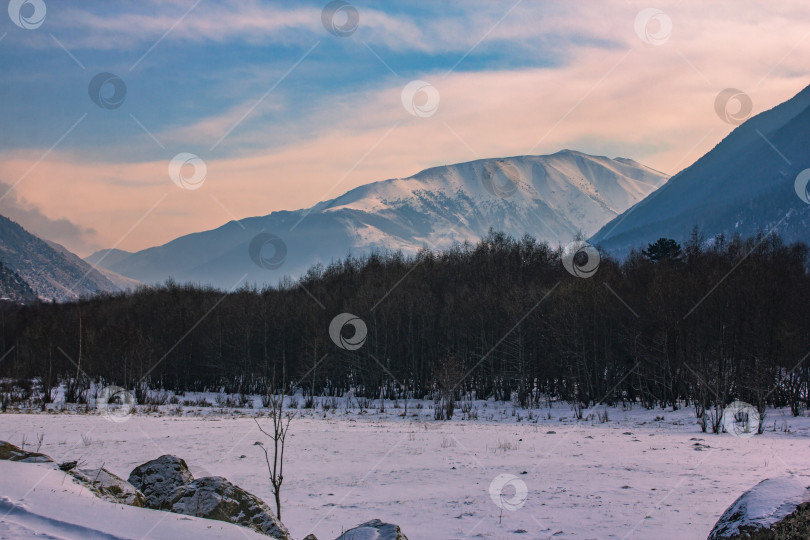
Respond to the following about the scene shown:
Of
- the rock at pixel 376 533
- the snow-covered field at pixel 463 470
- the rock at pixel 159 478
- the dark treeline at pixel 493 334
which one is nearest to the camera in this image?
the rock at pixel 376 533

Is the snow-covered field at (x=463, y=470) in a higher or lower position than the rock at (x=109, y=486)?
lower

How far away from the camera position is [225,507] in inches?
352

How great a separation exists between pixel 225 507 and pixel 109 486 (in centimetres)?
165

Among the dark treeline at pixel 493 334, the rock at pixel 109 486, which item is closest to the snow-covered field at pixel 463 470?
the rock at pixel 109 486

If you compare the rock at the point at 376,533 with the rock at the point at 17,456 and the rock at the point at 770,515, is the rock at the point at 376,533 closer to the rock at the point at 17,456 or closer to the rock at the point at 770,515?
the rock at the point at 770,515

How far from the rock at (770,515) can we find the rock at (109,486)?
24.9ft

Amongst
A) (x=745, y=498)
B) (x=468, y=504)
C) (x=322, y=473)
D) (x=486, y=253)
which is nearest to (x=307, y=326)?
(x=486, y=253)

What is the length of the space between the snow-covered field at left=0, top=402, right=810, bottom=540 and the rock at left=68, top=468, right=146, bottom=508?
105cm

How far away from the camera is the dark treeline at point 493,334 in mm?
43281

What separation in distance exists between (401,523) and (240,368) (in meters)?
63.4

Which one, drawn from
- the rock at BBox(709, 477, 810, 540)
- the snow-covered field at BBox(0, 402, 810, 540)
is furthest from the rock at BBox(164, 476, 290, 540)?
the rock at BBox(709, 477, 810, 540)

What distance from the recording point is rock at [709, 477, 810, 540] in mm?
7246

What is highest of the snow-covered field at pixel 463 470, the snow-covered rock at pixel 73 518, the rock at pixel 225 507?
the snow-covered rock at pixel 73 518

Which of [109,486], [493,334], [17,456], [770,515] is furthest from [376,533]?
[493,334]
